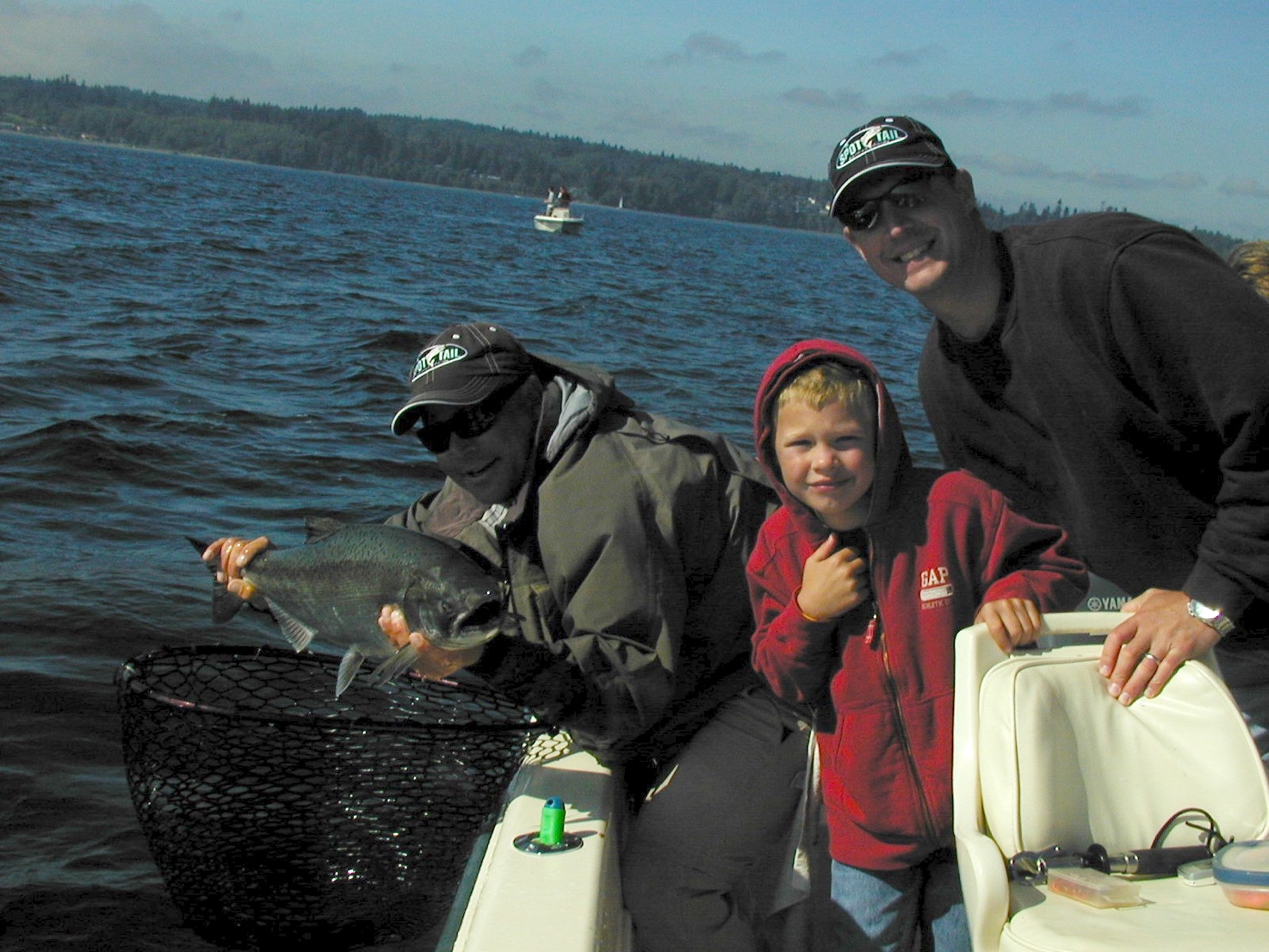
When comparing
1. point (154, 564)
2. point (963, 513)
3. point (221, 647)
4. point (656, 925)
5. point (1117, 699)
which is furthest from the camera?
point (154, 564)

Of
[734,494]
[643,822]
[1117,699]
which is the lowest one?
[643,822]

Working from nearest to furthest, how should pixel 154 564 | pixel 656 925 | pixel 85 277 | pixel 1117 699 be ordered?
pixel 1117 699, pixel 656 925, pixel 154 564, pixel 85 277

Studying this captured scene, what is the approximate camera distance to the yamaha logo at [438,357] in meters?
3.63

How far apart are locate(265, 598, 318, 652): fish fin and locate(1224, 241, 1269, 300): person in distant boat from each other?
3.30 metres

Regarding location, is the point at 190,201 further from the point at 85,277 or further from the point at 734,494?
the point at 734,494

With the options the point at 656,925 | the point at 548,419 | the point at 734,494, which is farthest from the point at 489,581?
the point at 656,925

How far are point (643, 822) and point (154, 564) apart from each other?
5811mm

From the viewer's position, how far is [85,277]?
21234 millimetres

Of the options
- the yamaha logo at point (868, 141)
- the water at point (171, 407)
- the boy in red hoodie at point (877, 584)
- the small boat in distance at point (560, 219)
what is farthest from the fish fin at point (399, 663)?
the small boat in distance at point (560, 219)

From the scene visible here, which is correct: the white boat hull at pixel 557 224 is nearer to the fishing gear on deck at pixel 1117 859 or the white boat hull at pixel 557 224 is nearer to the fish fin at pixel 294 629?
the fish fin at pixel 294 629

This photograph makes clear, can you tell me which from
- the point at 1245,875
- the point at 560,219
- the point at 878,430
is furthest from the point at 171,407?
the point at 560,219

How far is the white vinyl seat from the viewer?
2.74 m

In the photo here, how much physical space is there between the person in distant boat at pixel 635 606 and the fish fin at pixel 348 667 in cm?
33

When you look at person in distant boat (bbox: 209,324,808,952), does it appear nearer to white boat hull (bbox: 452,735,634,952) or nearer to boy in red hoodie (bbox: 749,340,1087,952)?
white boat hull (bbox: 452,735,634,952)
